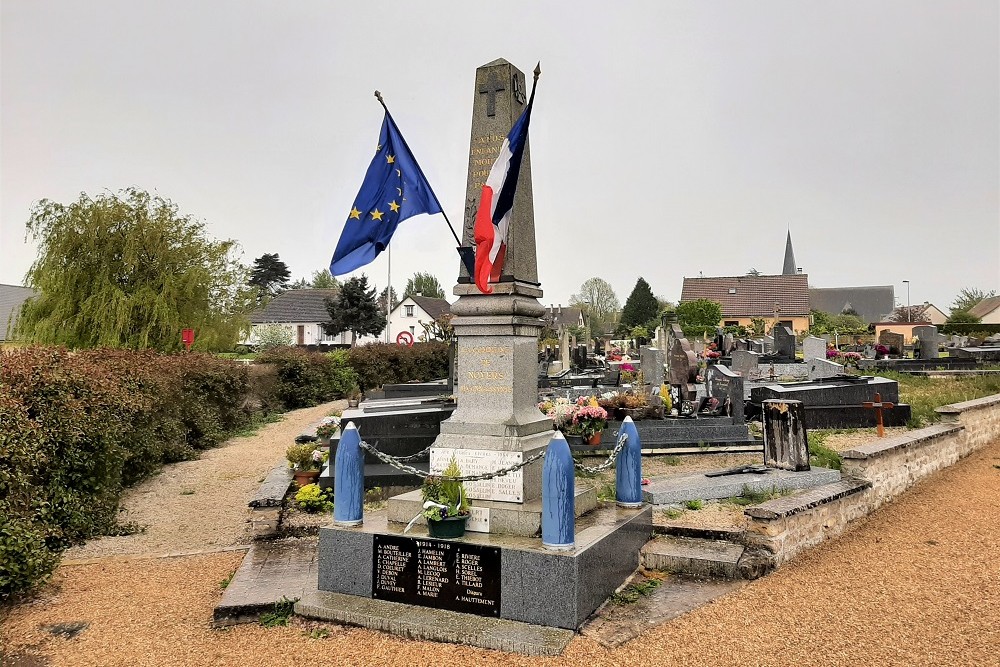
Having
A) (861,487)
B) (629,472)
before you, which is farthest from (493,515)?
(861,487)

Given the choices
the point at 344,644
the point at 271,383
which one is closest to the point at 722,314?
the point at 271,383

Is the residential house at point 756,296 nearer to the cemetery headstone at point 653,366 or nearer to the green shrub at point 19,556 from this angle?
the cemetery headstone at point 653,366

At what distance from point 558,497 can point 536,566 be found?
1.55ft

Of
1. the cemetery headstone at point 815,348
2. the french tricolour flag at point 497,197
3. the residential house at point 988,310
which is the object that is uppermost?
the residential house at point 988,310

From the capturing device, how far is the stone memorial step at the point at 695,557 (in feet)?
16.6

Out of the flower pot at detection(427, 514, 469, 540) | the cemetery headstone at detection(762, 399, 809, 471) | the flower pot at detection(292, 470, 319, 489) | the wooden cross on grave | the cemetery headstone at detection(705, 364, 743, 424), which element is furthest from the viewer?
the cemetery headstone at detection(705, 364, 743, 424)

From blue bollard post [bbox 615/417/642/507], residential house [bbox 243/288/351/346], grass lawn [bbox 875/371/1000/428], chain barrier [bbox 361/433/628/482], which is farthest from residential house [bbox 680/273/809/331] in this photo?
chain barrier [bbox 361/433/628/482]

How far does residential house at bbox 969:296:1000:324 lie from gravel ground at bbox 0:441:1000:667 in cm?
6801

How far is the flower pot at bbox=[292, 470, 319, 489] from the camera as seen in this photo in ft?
Answer: 27.1

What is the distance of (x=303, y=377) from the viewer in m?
18.5

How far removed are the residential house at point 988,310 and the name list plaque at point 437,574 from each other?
7058cm

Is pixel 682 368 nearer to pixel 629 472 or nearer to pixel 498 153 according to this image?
pixel 629 472

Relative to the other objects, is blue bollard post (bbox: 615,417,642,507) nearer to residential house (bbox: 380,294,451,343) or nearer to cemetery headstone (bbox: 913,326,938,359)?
cemetery headstone (bbox: 913,326,938,359)

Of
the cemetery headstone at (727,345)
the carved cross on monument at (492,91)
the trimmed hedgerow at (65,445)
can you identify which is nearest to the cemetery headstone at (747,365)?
the cemetery headstone at (727,345)
